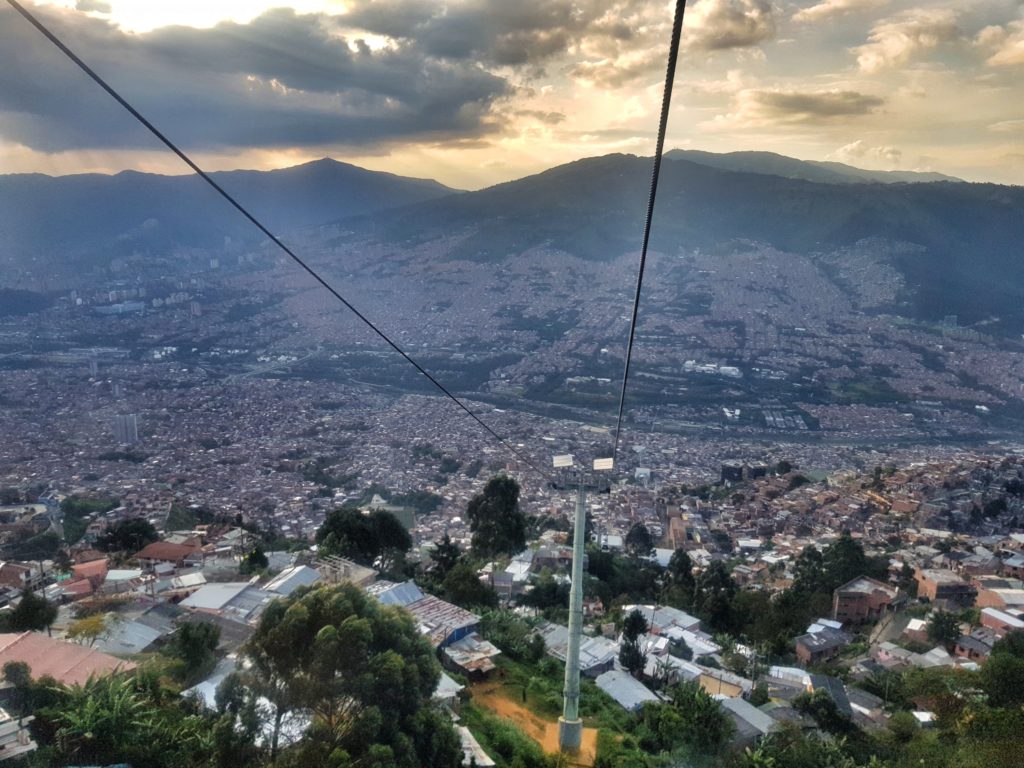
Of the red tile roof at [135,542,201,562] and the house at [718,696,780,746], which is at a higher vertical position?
the house at [718,696,780,746]

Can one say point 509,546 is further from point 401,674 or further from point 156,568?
point 401,674

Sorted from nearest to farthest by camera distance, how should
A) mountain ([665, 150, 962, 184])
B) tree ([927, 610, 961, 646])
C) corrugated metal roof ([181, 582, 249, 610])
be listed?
corrugated metal roof ([181, 582, 249, 610])
tree ([927, 610, 961, 646])
mountain ([665, 150, 962, 184])

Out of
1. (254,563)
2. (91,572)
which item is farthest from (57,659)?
(91,572)

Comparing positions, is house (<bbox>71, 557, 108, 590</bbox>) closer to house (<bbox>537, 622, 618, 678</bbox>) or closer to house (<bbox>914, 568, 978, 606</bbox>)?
house (<bbox>537, 622, 618, 678</bbox>)

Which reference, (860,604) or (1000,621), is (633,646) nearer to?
(860,604)

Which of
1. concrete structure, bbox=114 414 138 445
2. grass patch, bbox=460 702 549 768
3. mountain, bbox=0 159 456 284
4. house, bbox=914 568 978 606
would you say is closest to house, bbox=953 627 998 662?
house, bbox=914 568 978 606

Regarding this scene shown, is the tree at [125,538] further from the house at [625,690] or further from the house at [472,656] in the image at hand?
the house at [625,690]
